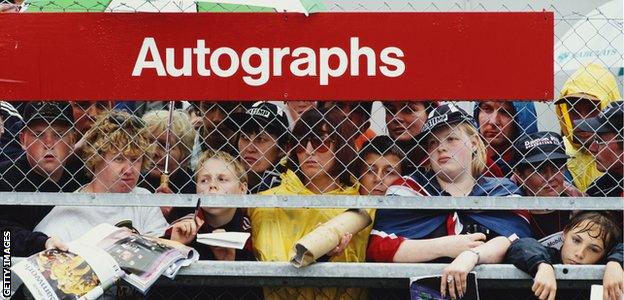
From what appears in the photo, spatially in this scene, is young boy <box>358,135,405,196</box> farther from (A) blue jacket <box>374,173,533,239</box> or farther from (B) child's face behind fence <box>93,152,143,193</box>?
(B) child's face behind fence <box>93,152,143,193</box>

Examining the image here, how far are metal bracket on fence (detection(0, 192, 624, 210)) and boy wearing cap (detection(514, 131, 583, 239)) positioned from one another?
0.52 m

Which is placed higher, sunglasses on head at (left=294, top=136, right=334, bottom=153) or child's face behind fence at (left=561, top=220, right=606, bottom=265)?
sunglasses on head at (left=294, top=136, right=334, bottom=153)

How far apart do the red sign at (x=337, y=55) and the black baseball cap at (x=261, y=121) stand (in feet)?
2.03

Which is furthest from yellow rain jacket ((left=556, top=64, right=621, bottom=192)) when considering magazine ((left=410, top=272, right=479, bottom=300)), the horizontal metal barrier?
magazine ((left=410, top=272, right=479, bottom=300))

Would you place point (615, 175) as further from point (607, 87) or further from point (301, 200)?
point (301, 200)

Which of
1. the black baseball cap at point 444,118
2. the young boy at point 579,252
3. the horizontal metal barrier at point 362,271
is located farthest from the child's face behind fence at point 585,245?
the black baseball cap at point 444,118

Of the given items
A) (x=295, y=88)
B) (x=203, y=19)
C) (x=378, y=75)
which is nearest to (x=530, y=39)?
(x=378, y=75)

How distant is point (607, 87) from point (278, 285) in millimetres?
2280

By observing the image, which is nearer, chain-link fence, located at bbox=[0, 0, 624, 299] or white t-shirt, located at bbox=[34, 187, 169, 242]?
chain-link fence, located at bbox=[0, 0, 624, 299]

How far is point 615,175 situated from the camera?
625 centimetres

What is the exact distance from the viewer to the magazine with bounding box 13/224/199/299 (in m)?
5.36

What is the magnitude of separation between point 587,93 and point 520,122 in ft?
1.43

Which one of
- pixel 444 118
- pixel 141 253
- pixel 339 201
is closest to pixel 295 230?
pixel 339 201

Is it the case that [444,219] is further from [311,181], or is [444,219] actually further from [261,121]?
[261,121]
